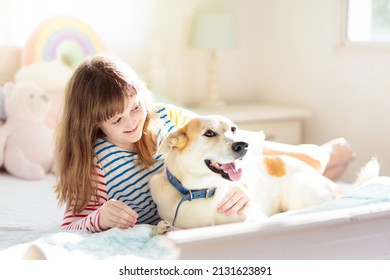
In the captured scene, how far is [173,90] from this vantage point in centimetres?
394

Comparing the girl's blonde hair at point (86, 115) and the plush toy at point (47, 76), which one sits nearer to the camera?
the girl's blonde hair at point (86, 115)

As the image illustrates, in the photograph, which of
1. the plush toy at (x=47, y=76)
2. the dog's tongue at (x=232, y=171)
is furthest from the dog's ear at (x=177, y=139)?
the plush toy at (x=47, y=76)

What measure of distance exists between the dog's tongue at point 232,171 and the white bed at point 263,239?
5.7 inches

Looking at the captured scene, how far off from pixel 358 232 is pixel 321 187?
0.39 meters

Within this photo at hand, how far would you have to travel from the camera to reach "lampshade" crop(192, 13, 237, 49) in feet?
12.3

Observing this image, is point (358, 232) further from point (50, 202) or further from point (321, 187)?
point (50, 202)

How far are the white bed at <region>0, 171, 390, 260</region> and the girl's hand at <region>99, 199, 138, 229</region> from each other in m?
0.05

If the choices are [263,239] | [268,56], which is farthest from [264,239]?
[268,56]

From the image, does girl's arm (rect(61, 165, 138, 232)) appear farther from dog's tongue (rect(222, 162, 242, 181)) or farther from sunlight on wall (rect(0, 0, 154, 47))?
sunlight on wall (rect(0, 0, 154, 47))

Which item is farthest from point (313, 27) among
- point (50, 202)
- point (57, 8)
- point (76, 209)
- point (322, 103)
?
point (76, 209)

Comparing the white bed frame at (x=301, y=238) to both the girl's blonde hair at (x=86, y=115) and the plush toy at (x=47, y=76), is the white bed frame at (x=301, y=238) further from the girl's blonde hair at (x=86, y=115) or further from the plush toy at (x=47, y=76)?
the plush toy at (x=47, y=76)

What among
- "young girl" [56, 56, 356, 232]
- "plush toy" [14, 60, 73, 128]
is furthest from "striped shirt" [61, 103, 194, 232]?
"plush toy" [14, 60, 73, 128]

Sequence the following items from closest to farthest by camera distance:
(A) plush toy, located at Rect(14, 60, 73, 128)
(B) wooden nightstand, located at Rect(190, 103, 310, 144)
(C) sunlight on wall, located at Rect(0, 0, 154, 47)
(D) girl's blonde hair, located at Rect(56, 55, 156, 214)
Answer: (D) girl's blonde hair, located at Rect(56, 55, 156, 214)
(A) plush toy, located at Rect(14, 60, 73, 128)
(C) sunlight on wall, located at Rect(0, 0, 154, 47)
(B) wooden nightstand, located at Rect(190, 103, 310, 144)

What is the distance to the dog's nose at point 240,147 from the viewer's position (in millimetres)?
1547
